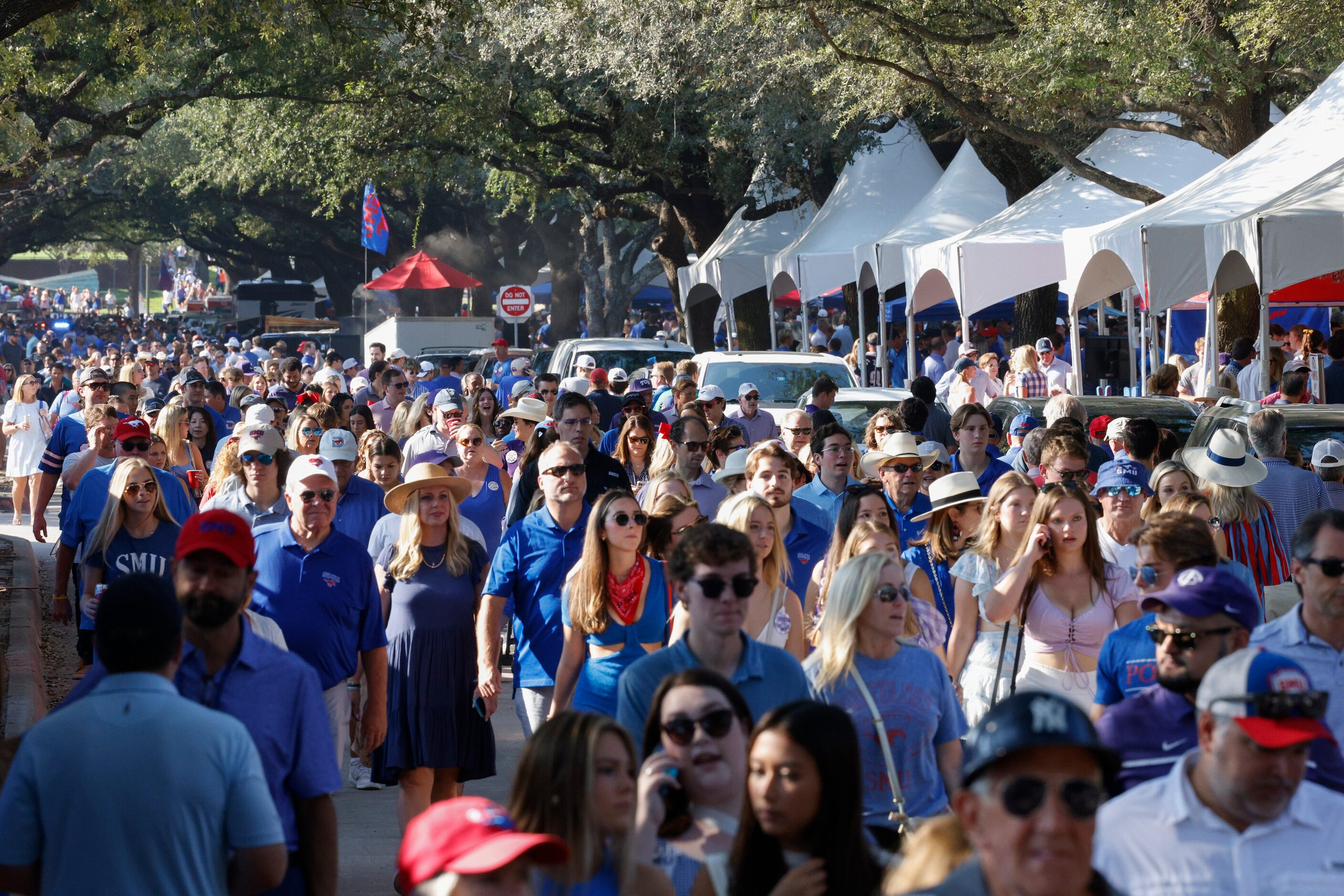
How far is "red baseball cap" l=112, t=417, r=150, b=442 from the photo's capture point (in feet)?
28.2

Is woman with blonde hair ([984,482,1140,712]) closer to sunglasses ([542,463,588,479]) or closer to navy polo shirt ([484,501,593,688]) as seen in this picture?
navy polo shirt ([484,501,593,688])

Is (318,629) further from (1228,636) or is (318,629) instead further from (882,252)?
(882,252)

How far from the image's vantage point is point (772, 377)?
54.6 feet

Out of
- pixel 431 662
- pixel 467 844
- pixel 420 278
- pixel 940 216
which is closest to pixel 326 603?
pixel 431 662

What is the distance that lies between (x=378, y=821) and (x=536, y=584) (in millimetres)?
1691

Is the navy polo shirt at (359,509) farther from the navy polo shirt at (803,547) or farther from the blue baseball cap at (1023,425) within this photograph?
the blue baseball cap at (1023,425)

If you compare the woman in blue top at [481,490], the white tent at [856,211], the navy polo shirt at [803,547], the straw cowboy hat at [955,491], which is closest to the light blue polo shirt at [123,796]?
the navy polo shirt at [803,547]

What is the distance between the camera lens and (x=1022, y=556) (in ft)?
19.7

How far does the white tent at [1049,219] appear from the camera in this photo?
19.9 meters

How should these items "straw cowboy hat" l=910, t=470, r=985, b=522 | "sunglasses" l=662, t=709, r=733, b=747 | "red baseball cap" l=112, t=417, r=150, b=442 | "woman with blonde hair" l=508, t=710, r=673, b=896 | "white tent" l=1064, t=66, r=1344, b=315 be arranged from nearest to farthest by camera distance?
"woman with blonde hair" l=508, t=710, r=673, b=896, "sunglasses" l=662, t=709, r=733, b=747, "straw cowboy hat" l=910, t=470, r=985, b=522, "red baseball cap" l=112, t=417, r=150, b=442, "white tent" l=1064, t=66, r=1344, b=315

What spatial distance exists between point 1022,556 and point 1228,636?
1.90 m

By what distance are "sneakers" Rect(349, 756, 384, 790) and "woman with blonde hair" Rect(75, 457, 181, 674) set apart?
154 cm

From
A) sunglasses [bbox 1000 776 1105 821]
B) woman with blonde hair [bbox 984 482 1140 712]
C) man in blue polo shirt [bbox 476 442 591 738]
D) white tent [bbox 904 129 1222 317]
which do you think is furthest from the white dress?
sunglasses [bbox 1000 776 1105 821]

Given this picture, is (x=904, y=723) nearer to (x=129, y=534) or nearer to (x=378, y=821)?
(x=378, y=821)
